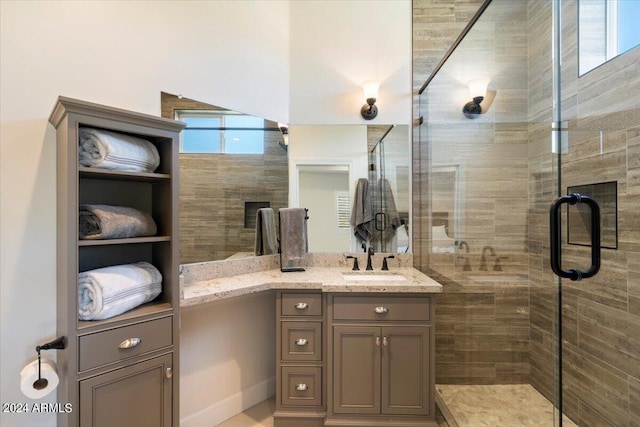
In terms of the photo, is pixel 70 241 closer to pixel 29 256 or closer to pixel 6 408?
pixel 29 256

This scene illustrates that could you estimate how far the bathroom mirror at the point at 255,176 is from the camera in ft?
6.23

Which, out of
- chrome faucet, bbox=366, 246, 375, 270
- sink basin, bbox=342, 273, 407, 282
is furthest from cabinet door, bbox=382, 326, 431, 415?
→ chrome faucet, bbox=366, 246, 375, 270

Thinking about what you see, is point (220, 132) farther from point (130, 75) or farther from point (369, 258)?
point (369, 258)

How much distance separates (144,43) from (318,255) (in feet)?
5.83

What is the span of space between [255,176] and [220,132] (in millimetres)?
389

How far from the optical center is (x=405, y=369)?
71.4 inches

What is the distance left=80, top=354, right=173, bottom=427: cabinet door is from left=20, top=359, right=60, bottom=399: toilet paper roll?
0.13 m

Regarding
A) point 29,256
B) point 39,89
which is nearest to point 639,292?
point 29,256

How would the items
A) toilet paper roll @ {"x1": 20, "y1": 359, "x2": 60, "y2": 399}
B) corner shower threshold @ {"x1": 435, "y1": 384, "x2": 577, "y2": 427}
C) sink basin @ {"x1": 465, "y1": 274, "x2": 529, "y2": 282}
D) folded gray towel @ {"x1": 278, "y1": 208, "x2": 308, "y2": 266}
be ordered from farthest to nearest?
folded gray towel @ {"x1": 278, "y1": 208, "x2": 308, "y2": 266} < sink basin @ {"x1": 465, "y1": 274, "x2": 529, "y2": 282} < corner shower threshold @ {"x1": 435, "y1": 384, "x2": 577, "y2": 427} < toilet paper roll @ {"x1": 20, "y1": 359, "x2": 60, "y2": 399}

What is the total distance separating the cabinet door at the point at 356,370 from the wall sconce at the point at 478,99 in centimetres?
162

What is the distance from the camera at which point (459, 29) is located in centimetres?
243

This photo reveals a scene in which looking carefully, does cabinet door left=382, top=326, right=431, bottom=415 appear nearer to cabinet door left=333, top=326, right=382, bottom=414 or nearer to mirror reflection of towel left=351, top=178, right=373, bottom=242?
cabinet door left=333, top=326, right=382, bottom=414

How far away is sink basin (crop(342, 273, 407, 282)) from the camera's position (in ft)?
6.78

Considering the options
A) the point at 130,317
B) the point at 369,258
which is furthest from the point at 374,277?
the point at 130,317
